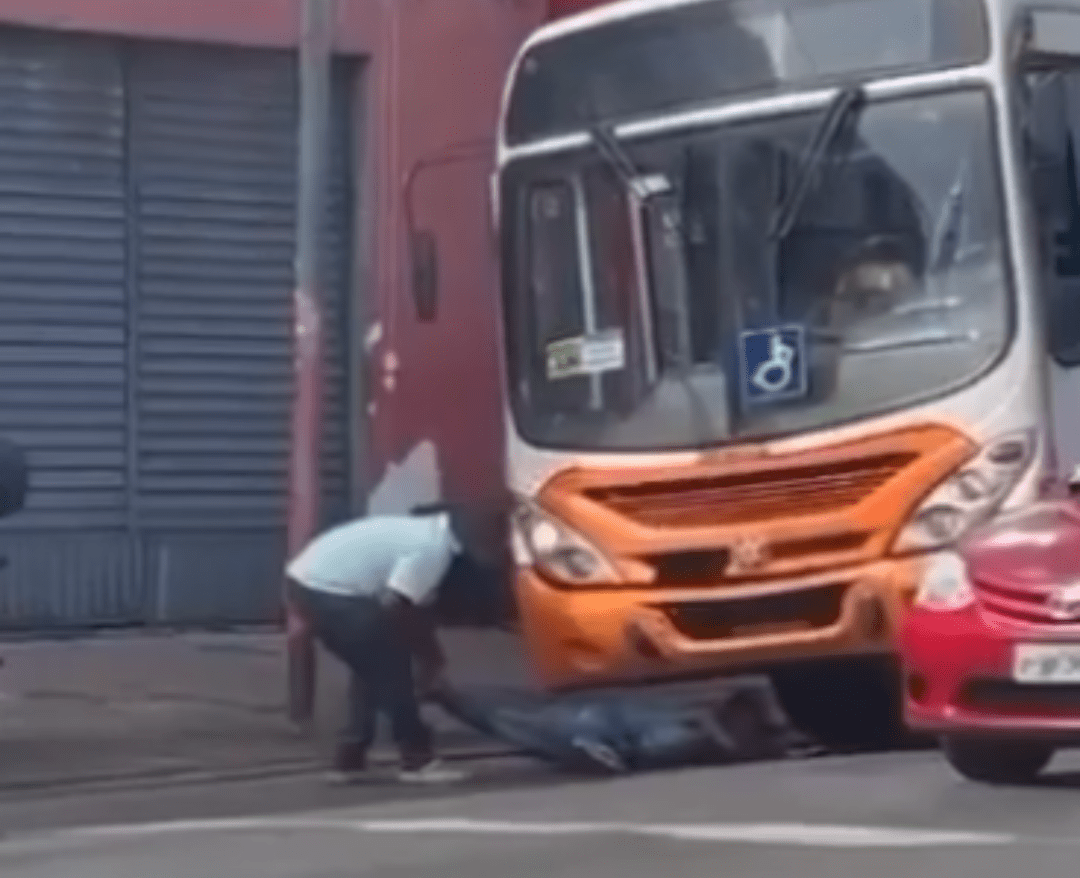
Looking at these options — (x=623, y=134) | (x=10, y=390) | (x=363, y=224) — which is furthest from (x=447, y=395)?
(x=623, y=134)

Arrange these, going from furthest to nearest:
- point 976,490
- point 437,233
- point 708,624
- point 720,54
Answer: point 437,233, point 720,54, point 708,624, point 976,490

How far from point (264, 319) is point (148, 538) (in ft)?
5.17

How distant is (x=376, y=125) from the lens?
22125 millimetres

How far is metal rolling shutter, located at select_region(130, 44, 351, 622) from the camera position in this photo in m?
21.4

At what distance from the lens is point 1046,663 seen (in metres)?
12.7

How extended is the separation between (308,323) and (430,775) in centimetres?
270

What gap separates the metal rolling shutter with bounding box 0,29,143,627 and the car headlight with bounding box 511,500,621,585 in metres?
5.60

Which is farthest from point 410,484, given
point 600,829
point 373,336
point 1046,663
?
point 600,829

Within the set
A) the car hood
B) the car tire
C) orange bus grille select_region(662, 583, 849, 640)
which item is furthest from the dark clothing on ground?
the car hood

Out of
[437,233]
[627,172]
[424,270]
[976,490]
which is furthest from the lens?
[437,233]

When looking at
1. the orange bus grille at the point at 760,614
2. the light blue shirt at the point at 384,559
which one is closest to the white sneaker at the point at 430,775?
the light blue shirt at the point at 384,559

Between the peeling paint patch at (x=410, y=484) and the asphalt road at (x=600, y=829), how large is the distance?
6.66 metres

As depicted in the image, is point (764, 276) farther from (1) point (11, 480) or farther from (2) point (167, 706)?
(2) point (167, 706)

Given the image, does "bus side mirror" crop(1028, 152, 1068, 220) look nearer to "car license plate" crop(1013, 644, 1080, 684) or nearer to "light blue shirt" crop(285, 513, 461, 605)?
"car license plate" crop(1013, 644, 1080, 684)
